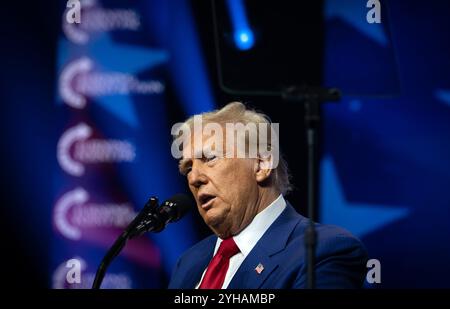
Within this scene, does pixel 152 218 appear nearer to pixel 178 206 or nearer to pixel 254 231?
pixel 178 206

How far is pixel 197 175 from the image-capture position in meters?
2.94

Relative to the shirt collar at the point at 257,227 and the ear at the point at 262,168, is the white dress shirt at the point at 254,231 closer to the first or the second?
the shirt collar at the point at 257,227

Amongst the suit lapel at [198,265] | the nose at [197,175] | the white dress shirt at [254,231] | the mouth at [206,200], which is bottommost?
the suit lapel at [198,265]

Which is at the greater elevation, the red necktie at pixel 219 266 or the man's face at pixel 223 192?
the man's face at pixel 223 192

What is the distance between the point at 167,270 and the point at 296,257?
60.4 inches

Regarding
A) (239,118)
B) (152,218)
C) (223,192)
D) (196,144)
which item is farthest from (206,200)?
(152,218)

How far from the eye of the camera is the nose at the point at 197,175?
9.62 ft

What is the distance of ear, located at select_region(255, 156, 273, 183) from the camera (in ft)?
9.82

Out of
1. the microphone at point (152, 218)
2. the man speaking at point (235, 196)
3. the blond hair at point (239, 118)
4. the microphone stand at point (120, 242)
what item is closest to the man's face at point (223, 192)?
the man speaking at point (235, 196)

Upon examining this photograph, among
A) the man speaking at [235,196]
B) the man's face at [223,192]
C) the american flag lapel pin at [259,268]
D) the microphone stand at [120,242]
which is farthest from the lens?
the man's face at [223,192]

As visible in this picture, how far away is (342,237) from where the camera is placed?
2.52 meters

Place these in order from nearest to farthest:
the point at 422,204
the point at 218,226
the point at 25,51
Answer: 1. the point at 218,226
2. the point at 422,204
3. the point at 25,51

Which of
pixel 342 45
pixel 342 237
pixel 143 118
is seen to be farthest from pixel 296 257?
pixel 143 118

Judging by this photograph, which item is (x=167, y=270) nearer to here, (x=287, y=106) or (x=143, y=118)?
(x=143, y=118)
